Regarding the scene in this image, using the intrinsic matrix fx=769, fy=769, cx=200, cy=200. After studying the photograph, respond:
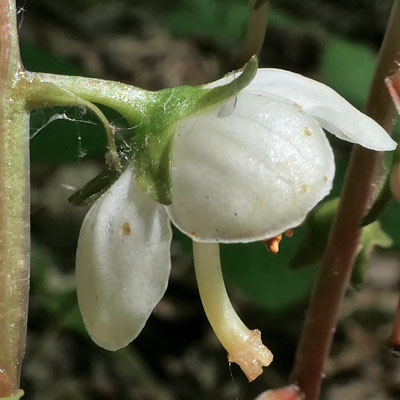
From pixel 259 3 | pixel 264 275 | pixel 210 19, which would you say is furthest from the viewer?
pixel 210 19

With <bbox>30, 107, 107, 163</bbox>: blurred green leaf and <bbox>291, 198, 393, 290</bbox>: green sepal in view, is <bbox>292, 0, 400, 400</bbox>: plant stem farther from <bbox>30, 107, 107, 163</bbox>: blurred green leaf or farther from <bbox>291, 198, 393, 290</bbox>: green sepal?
<bbox>30, 107, 107, 163</bbox>: blurred green leaf

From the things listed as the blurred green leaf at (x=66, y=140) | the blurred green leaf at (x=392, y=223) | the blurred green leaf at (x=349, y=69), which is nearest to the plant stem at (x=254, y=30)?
the blurred green leaf at (x=66, y=140)

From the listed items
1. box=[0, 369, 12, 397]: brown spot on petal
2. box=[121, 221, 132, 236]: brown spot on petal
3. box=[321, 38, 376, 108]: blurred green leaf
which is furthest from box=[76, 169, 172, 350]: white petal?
box=[321, 38, 376, 108]: blurred green leaf

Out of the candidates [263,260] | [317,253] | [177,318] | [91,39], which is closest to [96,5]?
[91,39]

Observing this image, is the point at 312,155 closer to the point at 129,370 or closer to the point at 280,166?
the point at 280,166

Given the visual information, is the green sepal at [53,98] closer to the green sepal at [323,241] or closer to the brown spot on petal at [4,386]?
the brown spot on petal at [4,386]

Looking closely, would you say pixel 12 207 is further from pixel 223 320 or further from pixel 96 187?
pixel 223 320

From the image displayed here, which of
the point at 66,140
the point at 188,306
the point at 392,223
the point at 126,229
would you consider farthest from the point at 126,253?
the point at 188,306
